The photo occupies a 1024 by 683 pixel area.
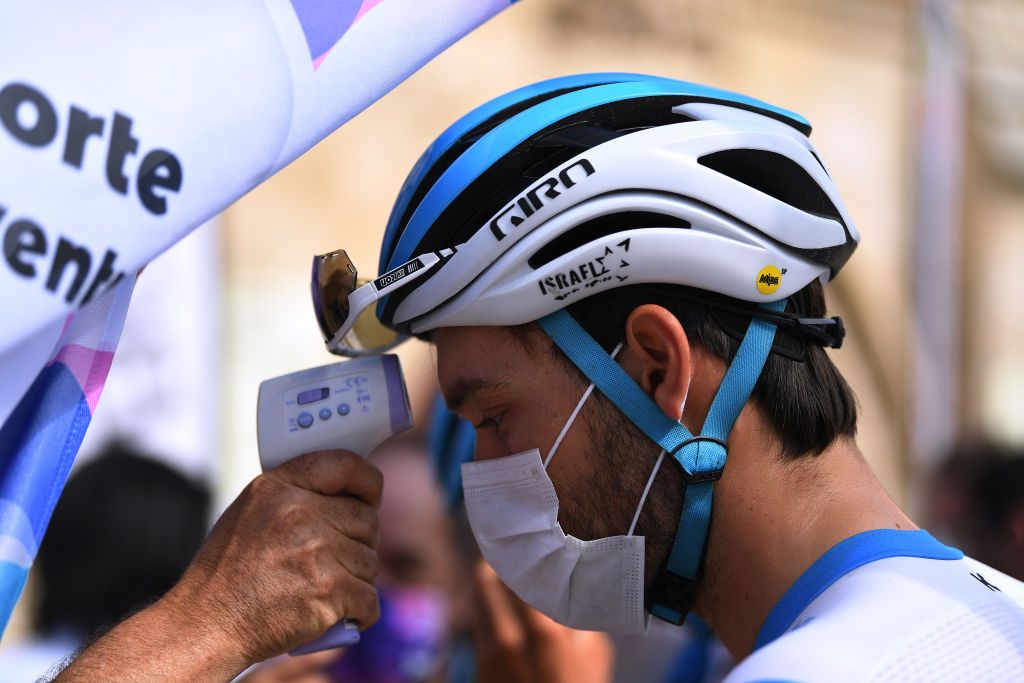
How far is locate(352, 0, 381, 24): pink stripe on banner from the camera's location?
1892 millimetres

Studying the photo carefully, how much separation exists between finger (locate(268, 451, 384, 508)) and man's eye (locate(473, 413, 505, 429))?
0.26m

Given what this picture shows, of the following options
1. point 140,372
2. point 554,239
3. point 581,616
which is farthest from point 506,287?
point 140,372

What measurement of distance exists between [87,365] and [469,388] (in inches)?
33.0

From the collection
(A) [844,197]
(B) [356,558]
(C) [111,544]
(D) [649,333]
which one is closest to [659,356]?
(D) [649,333]

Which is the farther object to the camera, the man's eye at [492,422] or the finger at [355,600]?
the man's eye at [492,422]

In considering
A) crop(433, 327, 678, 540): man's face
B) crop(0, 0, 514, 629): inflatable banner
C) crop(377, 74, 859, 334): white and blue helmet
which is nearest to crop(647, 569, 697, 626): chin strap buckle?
crop(433, 327, 678, 540): man's face

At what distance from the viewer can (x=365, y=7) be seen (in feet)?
6.26

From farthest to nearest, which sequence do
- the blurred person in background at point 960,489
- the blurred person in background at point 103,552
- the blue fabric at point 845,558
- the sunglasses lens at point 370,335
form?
the blurred person in background at point 960,489
the blurred person in background at point 103,552
the sunglasses lens at point 370,335
the blue fabric at point 845,558

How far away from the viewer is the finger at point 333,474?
7.87 ft

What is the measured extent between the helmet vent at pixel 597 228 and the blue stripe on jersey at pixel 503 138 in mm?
219

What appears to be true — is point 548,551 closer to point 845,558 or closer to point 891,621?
point 845,558

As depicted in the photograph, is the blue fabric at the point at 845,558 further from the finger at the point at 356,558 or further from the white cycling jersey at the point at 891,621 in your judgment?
the finger at the point at 356,558

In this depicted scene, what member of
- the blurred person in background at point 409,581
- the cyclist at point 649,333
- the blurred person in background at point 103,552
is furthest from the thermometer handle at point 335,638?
the blurred person in background at point 409,581

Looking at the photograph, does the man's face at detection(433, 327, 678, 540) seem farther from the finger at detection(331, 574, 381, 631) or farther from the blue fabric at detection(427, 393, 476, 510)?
the blue fabric at detection(427, 393, 476, 510)
